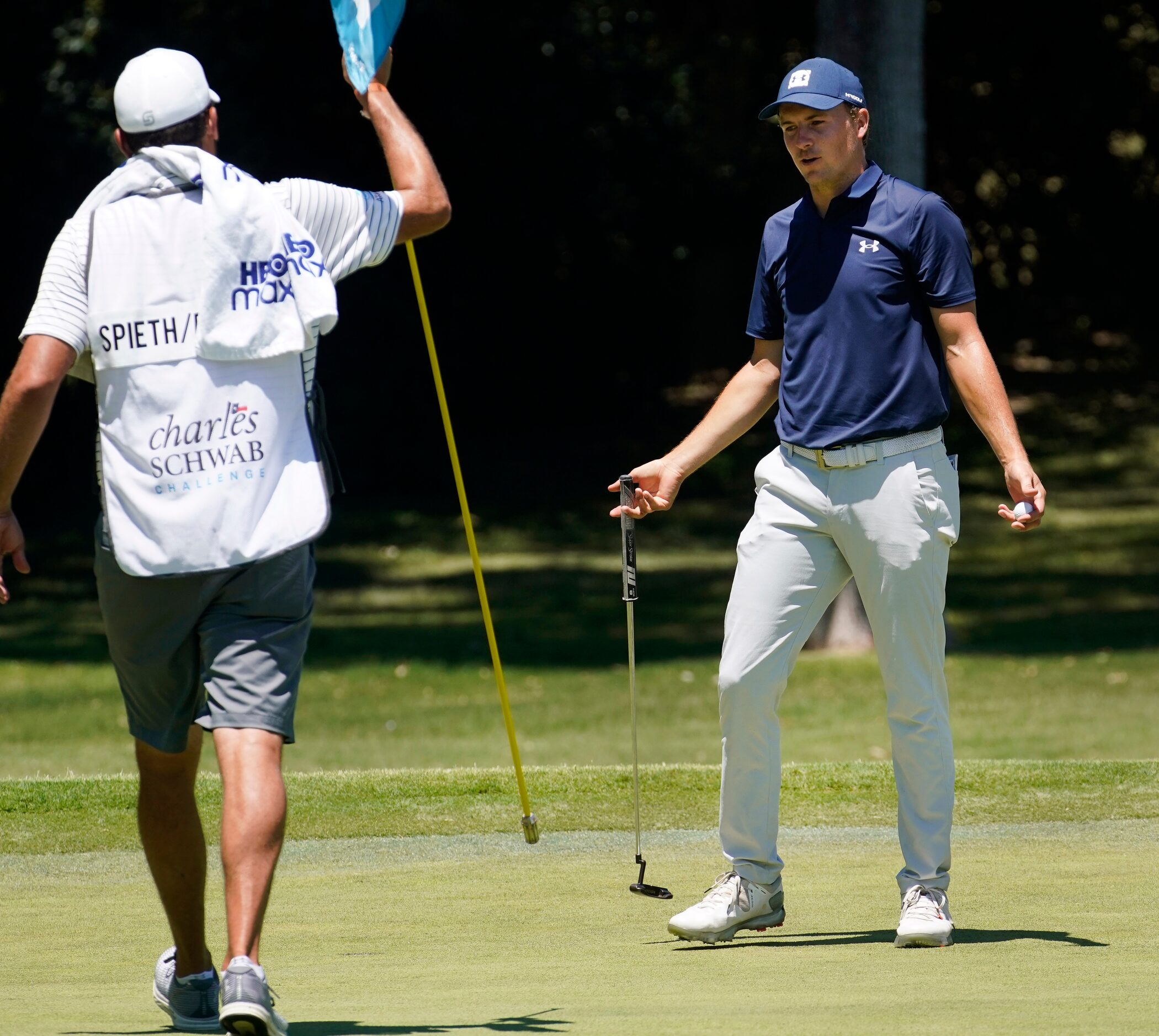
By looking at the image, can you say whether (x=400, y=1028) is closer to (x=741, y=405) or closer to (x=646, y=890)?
(x=646, y=890)

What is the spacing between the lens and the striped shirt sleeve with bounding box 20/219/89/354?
3.73 meters

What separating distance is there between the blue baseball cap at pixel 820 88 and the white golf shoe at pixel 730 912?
1982mm

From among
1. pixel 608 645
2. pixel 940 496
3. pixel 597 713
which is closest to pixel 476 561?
pixel 940 496

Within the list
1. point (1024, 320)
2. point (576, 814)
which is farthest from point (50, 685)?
point (1024, 320)

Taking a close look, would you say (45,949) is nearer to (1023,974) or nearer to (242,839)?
(242,839)

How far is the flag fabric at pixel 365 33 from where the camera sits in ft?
14.8

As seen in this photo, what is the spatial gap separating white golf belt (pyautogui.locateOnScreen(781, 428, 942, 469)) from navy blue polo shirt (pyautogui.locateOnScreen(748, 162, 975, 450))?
0.8 inches

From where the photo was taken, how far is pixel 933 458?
489 centimetres

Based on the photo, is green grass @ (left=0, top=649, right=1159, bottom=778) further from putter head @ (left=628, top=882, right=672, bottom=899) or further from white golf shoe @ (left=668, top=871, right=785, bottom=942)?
white golf shoe @ (left=668, top=871, right=785, bottom=942)

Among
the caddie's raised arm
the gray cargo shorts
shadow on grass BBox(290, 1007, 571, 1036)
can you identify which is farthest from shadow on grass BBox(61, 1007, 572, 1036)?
the caddie's raised arm

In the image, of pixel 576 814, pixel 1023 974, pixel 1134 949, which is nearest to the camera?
pixel 1023 974

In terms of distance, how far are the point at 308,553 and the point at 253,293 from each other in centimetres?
52

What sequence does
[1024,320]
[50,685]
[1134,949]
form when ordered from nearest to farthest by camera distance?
[1134,949]
[50,685]
[1024,320]

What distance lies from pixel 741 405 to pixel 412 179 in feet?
4.83
